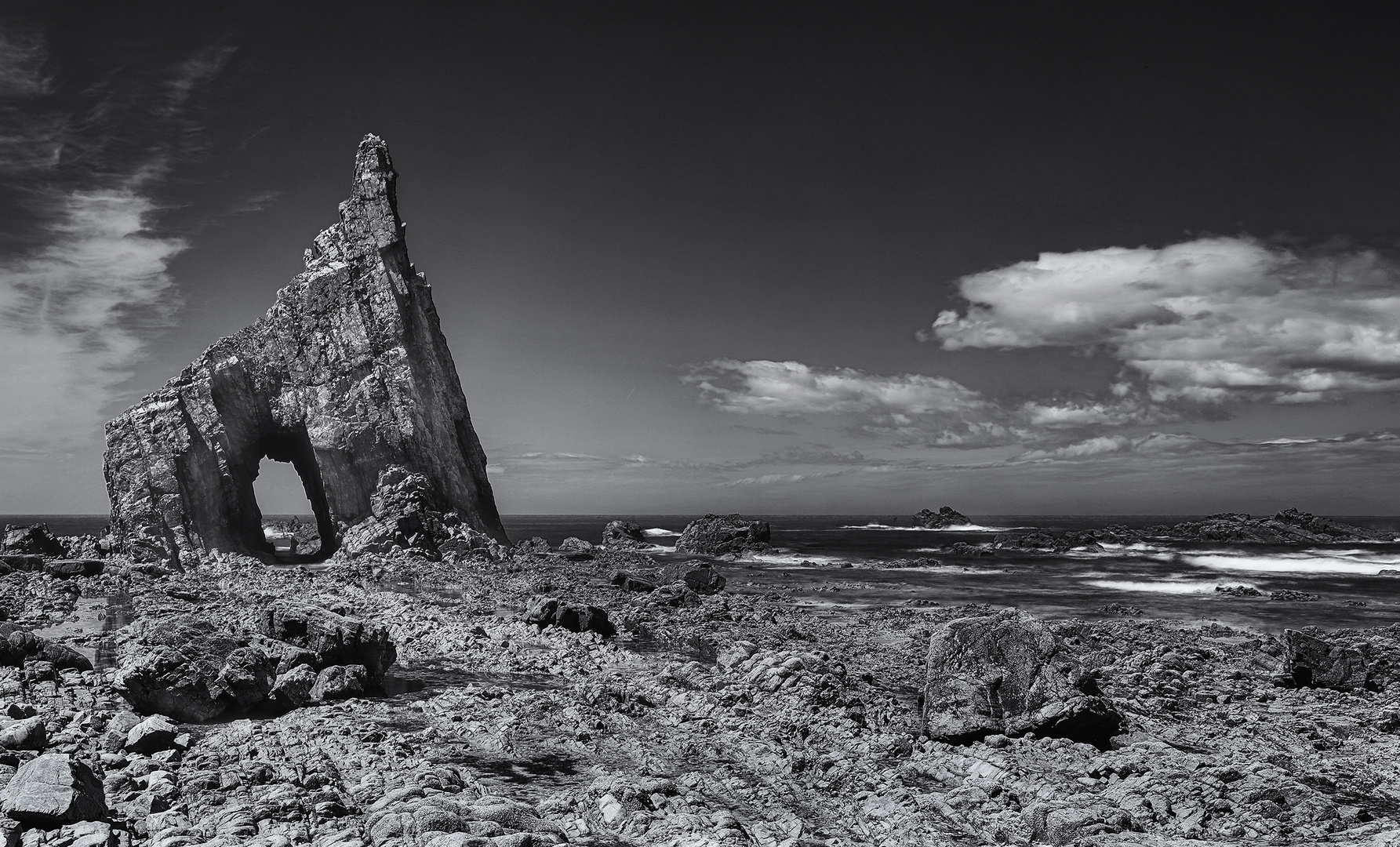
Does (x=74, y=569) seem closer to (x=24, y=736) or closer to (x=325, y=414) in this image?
(x=325, y=414)

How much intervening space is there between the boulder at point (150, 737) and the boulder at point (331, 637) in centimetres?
402

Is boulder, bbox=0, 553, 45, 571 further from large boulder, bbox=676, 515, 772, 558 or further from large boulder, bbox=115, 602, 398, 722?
large boulder, bbox=676, 515, 772, 558

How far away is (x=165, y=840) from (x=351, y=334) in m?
42.5

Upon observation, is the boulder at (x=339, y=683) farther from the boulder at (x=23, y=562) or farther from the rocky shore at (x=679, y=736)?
the boulder at (x=23, y=562)

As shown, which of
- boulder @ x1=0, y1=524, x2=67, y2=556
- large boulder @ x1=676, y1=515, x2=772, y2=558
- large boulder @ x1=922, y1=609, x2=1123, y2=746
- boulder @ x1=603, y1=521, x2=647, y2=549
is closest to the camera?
large boulder @ x1=922, y1=609, x2=1123, y2=746

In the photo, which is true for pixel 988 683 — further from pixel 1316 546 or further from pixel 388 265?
pixel 1316 546

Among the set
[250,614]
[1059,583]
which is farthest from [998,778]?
[1059,583]

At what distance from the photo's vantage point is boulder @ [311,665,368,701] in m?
14.5

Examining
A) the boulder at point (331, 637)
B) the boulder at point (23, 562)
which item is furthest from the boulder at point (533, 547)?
the boulder at point (331, 637)

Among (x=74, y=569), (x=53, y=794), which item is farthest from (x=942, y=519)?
(x=53, y=794)

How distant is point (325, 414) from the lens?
46.2 metres

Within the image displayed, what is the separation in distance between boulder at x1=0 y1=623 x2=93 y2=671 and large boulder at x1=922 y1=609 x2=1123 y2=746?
16.2 meters

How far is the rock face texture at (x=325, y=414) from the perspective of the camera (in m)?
45.4

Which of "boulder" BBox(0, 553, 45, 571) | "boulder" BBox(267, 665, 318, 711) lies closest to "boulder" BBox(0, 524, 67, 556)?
"boulder" BBox(0, 553, 45, 571)
